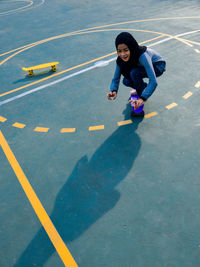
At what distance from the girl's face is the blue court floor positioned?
1.36 m

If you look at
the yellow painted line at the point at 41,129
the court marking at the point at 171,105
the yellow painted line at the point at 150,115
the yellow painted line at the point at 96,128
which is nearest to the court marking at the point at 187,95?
the court marking at the point at 171,105

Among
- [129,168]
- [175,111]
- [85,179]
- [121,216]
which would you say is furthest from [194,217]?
[175,111]

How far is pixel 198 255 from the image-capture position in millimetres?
2738

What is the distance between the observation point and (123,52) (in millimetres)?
4105

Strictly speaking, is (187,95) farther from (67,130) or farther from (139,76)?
(67,130)

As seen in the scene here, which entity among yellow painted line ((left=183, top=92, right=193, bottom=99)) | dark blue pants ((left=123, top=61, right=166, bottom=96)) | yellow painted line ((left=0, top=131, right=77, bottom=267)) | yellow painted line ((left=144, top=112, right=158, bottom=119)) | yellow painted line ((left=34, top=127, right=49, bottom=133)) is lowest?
yellow painted line ((left=0, top=131, right=77, bottom=267))

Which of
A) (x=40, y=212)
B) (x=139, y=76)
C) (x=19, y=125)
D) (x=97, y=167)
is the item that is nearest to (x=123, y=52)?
(x=139, y=76)

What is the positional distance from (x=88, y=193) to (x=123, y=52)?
8.04ft

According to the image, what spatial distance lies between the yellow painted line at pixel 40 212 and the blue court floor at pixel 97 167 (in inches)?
0.5

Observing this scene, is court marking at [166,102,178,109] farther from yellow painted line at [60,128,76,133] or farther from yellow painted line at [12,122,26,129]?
yellow painted line at [12,122,26,129]

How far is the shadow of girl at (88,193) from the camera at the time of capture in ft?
10.1

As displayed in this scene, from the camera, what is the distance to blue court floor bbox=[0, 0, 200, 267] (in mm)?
2963

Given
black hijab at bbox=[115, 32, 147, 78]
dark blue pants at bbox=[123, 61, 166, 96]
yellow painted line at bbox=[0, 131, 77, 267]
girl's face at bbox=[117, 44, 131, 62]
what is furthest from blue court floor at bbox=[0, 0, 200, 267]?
girl's face at bbox=[117, 44, 131, 62]

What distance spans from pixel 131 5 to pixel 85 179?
1401 cm
